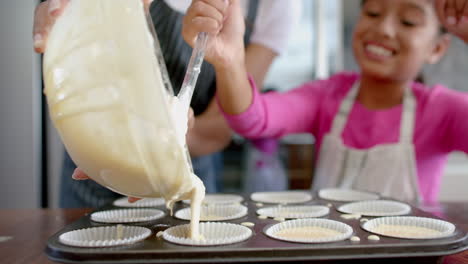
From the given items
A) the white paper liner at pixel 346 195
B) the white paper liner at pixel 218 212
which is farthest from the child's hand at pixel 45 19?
the white paper liner at pixel 346 195

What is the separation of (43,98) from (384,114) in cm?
149

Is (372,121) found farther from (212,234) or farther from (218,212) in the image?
(212,234)

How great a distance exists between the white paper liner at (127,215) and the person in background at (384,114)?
1.55 feet

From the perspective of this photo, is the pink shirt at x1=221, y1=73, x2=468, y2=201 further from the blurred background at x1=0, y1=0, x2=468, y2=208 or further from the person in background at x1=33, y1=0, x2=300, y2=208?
the blurred background at x1=0, y1=0, x2=468, y2=208

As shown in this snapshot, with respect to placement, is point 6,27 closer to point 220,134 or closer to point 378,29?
point 220,134

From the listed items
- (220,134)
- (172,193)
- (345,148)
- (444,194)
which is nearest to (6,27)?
(220,134)

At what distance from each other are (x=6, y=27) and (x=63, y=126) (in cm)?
163

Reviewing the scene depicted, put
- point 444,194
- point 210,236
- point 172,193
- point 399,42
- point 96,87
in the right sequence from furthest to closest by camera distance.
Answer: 1. point 444,194
2. point 399,42
3. point 210,236
4. point 172,193
5. point 96,87

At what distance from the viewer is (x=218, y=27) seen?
40.3 inches

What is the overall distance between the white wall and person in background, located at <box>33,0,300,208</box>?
560 millimetres

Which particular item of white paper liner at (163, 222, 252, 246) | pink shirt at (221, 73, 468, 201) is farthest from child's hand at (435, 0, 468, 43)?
white paper liner at (163, 222, 252, 246)

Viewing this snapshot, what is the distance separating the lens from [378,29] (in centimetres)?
163

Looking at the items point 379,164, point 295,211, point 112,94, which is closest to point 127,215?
point 295,211

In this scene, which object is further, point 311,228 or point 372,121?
point 372,121
